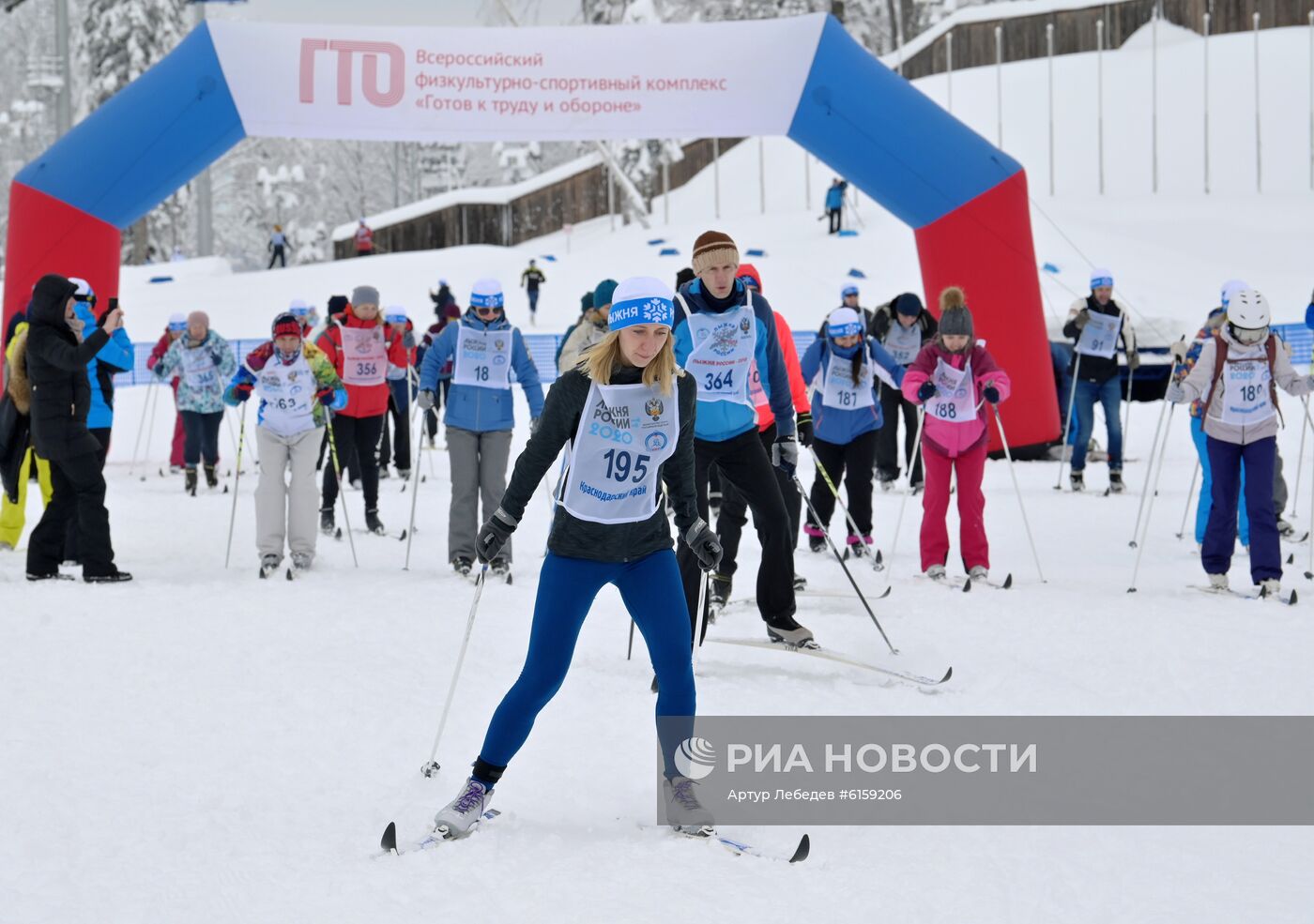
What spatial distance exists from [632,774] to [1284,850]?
6.70 ft

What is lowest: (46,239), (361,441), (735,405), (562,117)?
(361,441)

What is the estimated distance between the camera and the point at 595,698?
5.80 meters

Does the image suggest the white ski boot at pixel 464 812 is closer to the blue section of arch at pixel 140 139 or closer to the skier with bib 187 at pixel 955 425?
the skier with bib 187 at pixel 955 425

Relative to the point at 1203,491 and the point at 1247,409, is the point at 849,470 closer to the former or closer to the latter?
the point at 1203,491

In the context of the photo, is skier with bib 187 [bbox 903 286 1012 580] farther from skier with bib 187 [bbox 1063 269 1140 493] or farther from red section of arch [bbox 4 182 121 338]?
red section of arch [bbox 4 182 121 338]

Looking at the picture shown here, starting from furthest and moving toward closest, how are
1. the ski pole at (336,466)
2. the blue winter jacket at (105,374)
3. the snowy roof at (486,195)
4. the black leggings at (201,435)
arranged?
1. the snowy roof at (486,195)
2. the black leggings at (201,435)
3. the ski pole at (336,466)
4. the blue winter jacket at (105,374)

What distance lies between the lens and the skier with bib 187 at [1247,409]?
7.91m

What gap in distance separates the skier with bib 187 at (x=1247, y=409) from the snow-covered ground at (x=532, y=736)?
18.5 inches

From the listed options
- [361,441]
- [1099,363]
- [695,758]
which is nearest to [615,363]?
[695,758]

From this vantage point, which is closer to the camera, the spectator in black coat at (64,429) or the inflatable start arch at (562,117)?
the spectator in black coat at (64,429)

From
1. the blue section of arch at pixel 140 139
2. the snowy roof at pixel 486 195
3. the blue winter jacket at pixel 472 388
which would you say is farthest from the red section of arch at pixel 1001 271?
the snowy roof at pixel 486 195

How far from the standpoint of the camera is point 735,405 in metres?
6.24

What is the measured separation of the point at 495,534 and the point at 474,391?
5.02 metres

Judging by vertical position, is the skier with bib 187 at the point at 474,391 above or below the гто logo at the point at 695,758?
above
